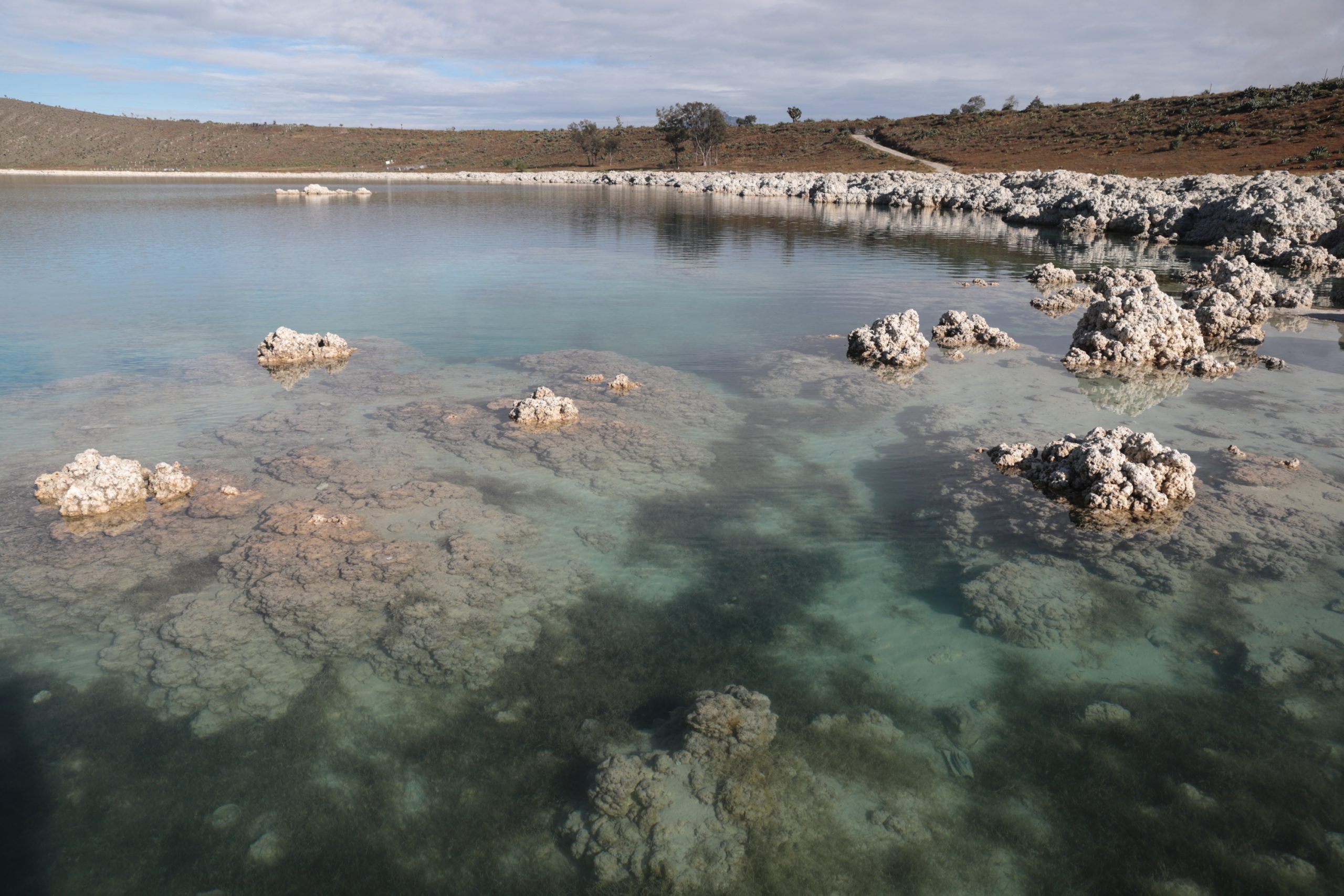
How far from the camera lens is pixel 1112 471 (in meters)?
10.5

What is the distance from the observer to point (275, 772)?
5914 mm

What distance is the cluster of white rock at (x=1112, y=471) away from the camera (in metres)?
10.3

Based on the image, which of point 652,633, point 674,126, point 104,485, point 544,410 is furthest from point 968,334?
point 674,126

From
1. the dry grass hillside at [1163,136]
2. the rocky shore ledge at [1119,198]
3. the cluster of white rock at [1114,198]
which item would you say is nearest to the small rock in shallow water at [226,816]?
the rocky shore ledge at [1119,198]

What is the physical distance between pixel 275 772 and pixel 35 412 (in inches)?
452

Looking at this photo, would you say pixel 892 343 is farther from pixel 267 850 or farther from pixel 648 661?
pixel 267 850

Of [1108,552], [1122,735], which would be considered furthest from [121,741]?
[1108,552]

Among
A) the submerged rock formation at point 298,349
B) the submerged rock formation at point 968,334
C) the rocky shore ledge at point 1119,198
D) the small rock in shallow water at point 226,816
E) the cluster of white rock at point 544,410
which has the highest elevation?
the rocky shore ledge at point 1119,198

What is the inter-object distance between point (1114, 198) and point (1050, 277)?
26174mm

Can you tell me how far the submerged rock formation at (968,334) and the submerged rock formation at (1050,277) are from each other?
11257mm

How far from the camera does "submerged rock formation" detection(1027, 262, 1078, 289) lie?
29703 mm

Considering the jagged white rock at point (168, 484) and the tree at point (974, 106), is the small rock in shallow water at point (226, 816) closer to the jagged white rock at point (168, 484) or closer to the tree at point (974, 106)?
the jagged white rock at point (168, 484)

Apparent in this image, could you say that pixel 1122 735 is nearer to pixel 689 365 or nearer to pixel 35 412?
pixel 689 365

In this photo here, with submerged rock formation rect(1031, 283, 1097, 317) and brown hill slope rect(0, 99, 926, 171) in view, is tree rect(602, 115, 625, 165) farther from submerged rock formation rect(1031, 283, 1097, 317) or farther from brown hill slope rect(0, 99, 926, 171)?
submerged rock formation rect(1031, 283, 1097, 317)
